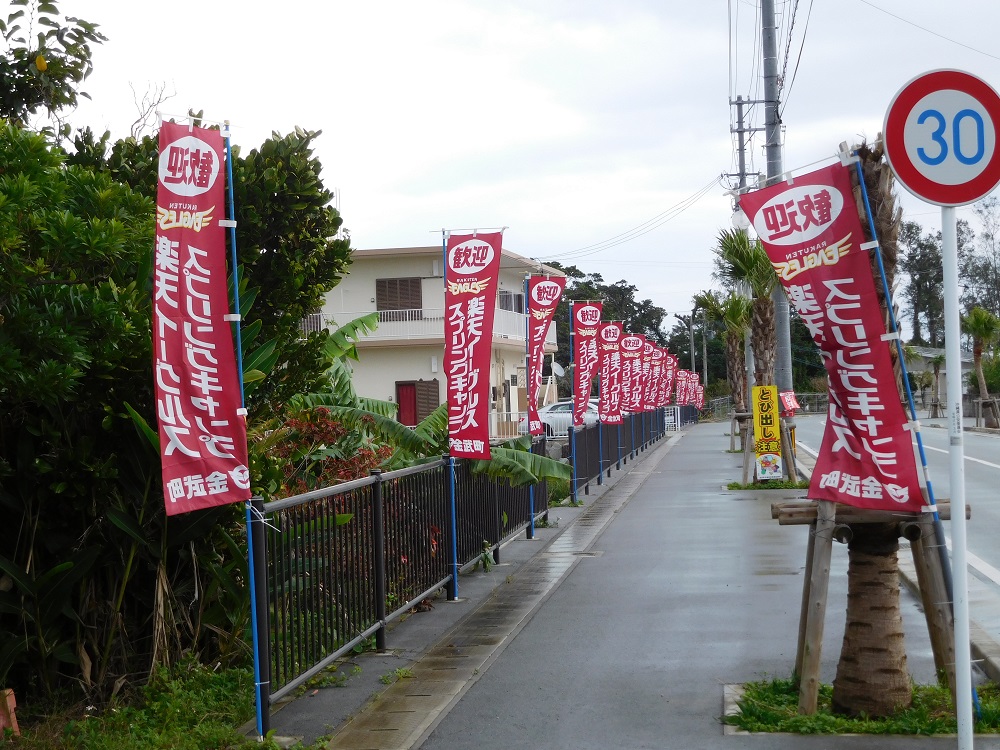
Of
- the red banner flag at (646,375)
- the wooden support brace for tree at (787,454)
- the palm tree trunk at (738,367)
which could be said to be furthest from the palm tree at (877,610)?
the palm tree trunk at (738,367)

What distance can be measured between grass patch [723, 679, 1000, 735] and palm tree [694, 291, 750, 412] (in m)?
20.6

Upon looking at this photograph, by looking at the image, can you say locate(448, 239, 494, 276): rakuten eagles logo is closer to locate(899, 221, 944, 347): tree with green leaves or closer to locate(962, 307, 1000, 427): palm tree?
locate(962, 307, 1000, 427): palm tree

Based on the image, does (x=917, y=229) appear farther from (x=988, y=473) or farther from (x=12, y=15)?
(x=12, y=15)

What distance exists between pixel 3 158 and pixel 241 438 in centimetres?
212

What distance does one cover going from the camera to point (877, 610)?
19.9ft

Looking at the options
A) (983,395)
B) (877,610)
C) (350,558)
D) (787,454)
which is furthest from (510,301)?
(877,610)

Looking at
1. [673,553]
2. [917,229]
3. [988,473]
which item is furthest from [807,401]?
[673,553]

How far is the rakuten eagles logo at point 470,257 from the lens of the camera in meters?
11.4

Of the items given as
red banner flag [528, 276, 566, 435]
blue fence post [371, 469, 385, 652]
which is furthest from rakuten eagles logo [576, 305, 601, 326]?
blue fence post [371, 469, 385, 652]

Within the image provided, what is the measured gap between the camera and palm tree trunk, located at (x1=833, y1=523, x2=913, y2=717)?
19.8 feet

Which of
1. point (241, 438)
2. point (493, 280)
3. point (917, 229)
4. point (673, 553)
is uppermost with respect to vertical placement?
point (917, 229)

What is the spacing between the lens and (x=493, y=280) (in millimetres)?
11406

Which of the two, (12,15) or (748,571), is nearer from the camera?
(12,15)

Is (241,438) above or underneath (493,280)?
underneath
